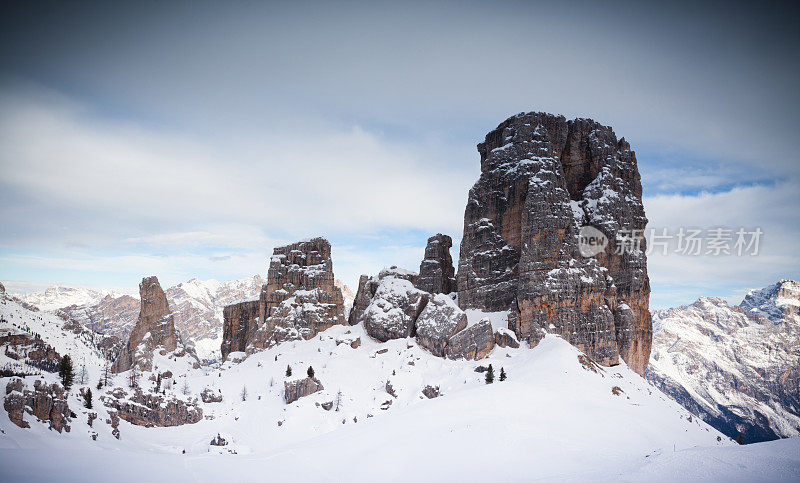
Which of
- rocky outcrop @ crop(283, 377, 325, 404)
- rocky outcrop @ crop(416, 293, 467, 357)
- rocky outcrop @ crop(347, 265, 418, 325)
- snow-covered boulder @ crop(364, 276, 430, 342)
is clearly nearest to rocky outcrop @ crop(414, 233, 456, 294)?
rocky outcrop @ crop(347, 265, 418, 325)

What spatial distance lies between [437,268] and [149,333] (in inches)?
2177

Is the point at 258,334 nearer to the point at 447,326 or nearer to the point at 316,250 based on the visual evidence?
the point at 316,250

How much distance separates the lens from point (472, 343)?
58.5 m

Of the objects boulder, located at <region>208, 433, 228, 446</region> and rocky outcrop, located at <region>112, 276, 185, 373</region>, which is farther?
rocky outcrop, located at <region>112, 276, 185, 373</region>

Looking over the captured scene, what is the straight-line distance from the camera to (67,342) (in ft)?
584

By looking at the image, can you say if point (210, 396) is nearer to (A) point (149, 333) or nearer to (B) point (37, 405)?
(B) point (37, 405)

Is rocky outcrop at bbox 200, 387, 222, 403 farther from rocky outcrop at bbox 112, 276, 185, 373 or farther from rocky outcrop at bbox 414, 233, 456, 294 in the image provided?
rocky outcrop at bbox 414, 233, 456, 294

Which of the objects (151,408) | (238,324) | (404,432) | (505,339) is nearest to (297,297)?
(238,324)

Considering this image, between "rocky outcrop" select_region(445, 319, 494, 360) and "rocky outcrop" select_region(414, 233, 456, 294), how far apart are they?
16.1 metres

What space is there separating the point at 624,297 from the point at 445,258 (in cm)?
3085

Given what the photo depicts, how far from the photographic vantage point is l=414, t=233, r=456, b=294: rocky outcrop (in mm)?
75375

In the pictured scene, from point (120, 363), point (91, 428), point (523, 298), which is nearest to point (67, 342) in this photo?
point (120, 363)

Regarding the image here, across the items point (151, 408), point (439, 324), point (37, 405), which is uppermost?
point (439, 324)

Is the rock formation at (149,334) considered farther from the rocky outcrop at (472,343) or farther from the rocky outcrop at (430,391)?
the rocky outcrop at (472,343)
